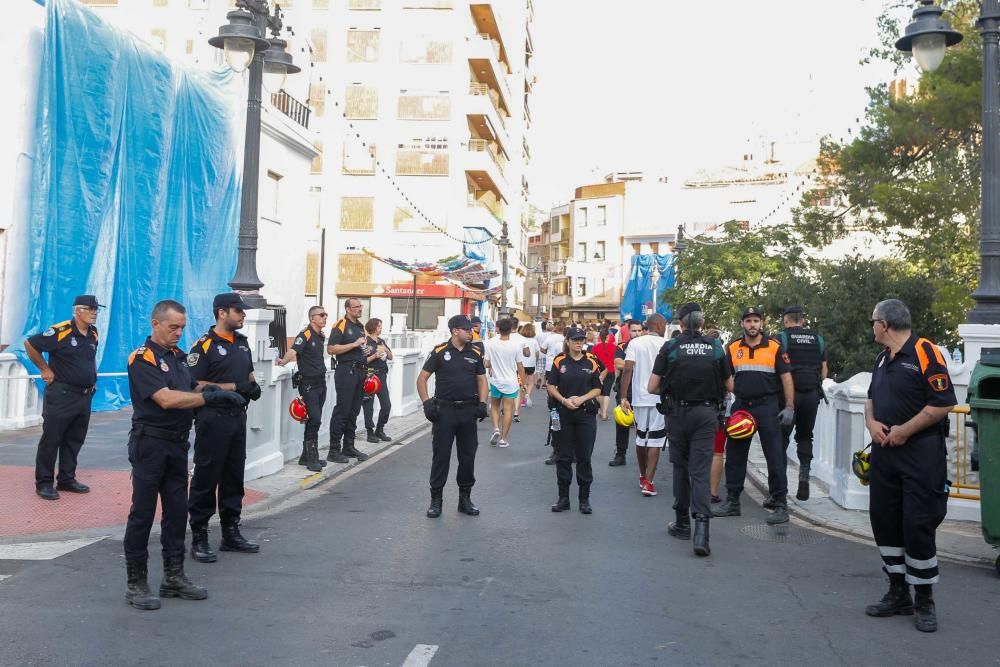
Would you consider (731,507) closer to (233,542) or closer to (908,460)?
(908,460)

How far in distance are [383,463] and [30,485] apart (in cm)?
420

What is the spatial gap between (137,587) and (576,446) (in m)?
4.46

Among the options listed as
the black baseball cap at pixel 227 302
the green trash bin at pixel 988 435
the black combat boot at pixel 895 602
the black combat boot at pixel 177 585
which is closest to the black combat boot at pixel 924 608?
the black combat boot at pixel 895 602

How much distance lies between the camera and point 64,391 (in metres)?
8.80

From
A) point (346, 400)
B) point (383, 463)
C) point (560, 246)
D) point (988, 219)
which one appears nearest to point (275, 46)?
point (346, 400)

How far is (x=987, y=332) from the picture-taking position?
29.0 feet

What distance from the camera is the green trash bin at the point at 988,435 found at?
257 inches

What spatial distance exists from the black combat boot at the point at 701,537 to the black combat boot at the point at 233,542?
3.28m

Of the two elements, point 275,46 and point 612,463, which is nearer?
point 275,46

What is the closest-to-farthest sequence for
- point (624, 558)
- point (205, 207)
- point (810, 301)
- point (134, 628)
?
point (134, 628), point (624, 558), point (810, 301), point (205, 207)

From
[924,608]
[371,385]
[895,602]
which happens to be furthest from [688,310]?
[371,385]

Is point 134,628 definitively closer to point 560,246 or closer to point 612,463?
point 612,463

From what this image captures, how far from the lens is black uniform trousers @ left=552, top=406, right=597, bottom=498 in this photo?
888 cm

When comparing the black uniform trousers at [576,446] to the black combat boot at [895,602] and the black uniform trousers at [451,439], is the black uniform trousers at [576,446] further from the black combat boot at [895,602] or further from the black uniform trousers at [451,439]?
the black combat boot at [895,602]
